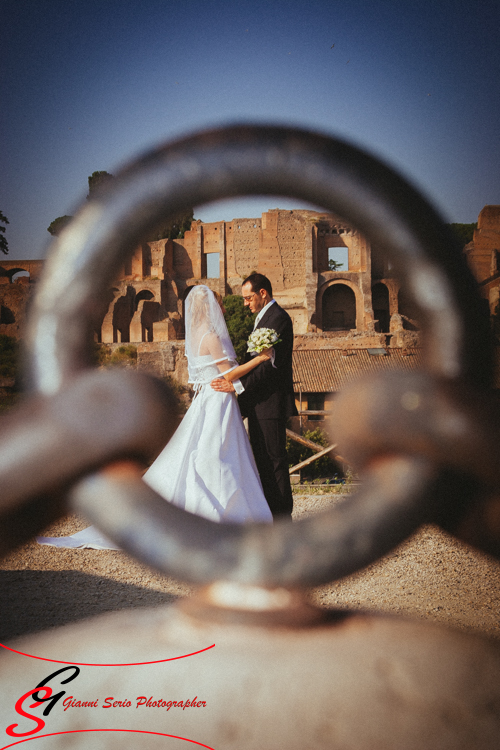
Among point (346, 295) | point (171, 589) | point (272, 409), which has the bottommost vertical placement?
point (171, 589)

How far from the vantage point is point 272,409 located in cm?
320

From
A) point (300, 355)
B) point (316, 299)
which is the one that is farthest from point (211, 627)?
point (316, 299)

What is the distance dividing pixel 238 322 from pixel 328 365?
1436cm

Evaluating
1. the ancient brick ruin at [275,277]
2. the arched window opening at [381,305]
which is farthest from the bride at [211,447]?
the arched window opening at [381,305]

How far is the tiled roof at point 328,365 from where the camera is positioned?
18.6 metres

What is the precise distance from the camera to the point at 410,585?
364 centimetres

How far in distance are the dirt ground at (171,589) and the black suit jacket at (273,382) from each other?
3.85ft

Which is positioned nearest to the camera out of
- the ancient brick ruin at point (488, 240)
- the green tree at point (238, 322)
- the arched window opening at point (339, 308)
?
the ancient brick ruin at point (488, 240)

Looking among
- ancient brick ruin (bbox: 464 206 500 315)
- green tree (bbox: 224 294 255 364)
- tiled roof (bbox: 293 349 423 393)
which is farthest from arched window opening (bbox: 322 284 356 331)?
tiled roof (bbox: 293 349 423 393)

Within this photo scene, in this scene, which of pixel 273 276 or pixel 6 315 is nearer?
pixel 6 315

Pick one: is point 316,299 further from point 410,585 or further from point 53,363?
point 53,363

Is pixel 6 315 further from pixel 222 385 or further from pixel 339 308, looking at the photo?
pixel 222 385

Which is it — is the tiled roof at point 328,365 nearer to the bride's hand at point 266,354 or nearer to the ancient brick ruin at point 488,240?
the ancient brick ruin at point 488,240

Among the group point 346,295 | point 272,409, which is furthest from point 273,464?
point 346,295
